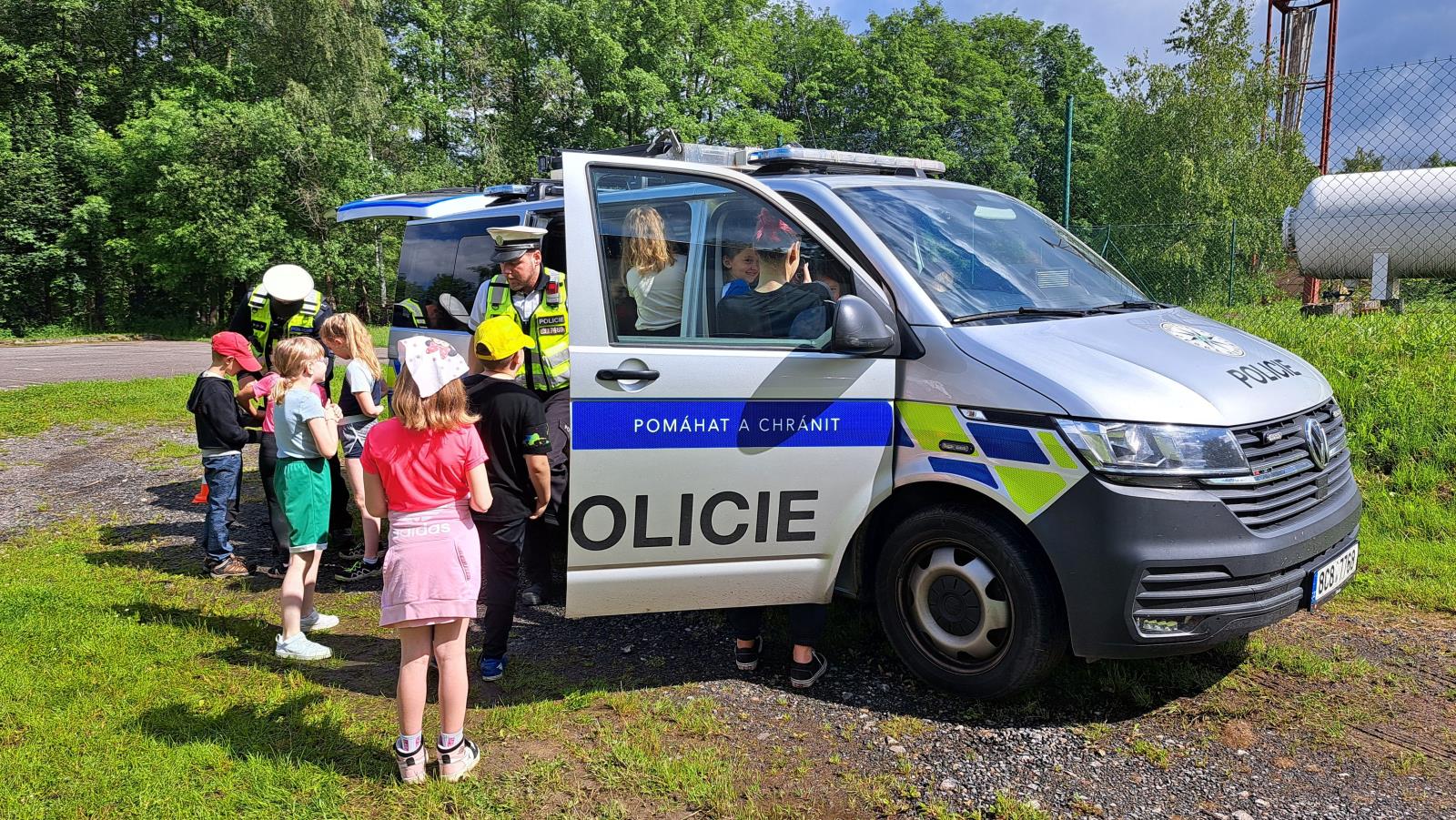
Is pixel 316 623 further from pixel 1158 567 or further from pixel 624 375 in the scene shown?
pixel 1158 567

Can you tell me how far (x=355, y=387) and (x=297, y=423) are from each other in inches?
30.6

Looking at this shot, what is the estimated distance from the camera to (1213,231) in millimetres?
15383

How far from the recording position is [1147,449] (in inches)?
123

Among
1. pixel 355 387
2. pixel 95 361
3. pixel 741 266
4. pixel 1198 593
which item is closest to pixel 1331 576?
pixel 1198 593

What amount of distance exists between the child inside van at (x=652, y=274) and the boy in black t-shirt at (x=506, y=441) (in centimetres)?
49

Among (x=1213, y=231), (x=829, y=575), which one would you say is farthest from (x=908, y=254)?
(x=1213, y=231)

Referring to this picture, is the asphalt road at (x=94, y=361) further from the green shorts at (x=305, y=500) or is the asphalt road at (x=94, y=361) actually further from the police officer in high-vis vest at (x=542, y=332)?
the police officer in high-vis vest at (x=542, y=332)

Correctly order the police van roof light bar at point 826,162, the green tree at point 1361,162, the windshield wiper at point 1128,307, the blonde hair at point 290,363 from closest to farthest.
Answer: the windshield wiper at point 1128,307, the police van roof light bar at point 826,162, the blonde hair at point 290,363, the green tree at point 1361,162

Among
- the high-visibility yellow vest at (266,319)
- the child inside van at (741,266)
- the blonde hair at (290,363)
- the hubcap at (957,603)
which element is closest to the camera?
the hubcap at (957,603)

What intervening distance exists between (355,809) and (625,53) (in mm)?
38924

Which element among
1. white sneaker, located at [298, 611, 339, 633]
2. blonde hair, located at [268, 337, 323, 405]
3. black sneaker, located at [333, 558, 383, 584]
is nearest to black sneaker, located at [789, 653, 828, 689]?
white sneaker, located at [298, 611, 339, 633]

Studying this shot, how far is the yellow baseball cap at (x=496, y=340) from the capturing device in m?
3.54

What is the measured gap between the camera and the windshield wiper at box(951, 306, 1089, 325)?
3559 millimetres

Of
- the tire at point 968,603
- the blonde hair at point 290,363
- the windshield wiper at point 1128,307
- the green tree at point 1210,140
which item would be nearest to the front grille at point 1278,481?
the tire at point 968,603
